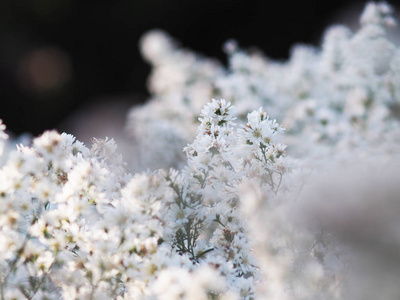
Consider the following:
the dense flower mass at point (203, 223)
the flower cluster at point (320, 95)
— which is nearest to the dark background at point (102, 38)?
the flower cluster at point (320, 95)

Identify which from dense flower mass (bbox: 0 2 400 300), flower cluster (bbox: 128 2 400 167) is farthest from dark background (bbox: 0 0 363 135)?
dense flower mass (bbox: 0 2 400 300)

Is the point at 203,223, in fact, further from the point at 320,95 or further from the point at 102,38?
the point at 102,38

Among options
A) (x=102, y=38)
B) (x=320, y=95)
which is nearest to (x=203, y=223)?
(x=320, y=95)

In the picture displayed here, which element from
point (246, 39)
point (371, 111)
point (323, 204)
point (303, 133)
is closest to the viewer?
point (323, 204)

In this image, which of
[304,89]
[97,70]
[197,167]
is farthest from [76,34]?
[197,167]

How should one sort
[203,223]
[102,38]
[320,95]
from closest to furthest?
[203,223]
[320,95]
[102,38]

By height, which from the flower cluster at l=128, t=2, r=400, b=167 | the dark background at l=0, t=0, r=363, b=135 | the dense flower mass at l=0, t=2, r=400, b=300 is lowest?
the dense flower mass at l=0, t=2, r=400, b=300

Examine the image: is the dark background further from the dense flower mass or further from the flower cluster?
the dense flower mass

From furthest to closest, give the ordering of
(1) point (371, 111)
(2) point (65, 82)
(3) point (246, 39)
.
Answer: (3) point (246, 39)
(2) point (65, 82)
(1) point (371, 111)

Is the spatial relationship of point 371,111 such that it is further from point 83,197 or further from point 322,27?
point 322,27
